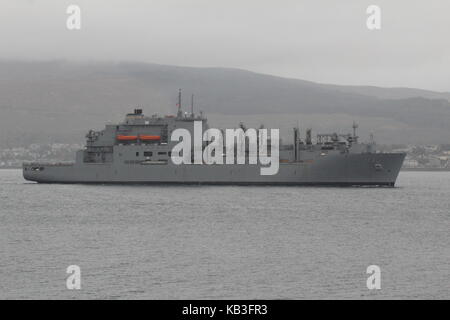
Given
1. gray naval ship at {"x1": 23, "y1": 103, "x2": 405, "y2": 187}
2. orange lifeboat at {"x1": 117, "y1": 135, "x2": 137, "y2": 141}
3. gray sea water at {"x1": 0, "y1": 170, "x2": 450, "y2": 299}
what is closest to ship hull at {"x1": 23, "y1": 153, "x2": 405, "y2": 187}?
gray naval ship at {"x1": 23, "y1": 103, "x2": 405, "y2": 187}

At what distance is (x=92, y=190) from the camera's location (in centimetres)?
5612

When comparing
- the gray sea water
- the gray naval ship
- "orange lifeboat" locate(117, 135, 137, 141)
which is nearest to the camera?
the gray sea water

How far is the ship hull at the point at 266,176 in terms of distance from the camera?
182ft

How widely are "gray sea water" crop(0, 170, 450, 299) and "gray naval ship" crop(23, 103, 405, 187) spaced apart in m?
8.54

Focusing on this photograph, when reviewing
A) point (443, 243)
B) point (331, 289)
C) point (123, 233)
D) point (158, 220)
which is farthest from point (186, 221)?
point (331, 289)

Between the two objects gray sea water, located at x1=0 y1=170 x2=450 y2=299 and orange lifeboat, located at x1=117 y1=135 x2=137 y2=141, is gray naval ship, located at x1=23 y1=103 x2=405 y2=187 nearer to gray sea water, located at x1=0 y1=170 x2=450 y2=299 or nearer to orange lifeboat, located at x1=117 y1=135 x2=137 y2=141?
orange lifeboat, located at x1=117 y1=135 x2=137 y2=141

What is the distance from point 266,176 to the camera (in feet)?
189

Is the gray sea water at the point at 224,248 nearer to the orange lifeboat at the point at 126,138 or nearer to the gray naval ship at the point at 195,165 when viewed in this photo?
the gray naval ship at the point at 195,165

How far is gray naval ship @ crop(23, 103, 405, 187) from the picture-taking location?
183ft

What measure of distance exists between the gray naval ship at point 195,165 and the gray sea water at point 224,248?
8.54m

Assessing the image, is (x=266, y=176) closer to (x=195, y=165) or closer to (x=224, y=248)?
(x=195, y=165)
